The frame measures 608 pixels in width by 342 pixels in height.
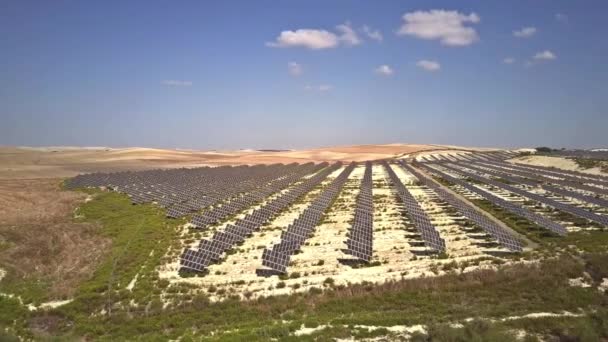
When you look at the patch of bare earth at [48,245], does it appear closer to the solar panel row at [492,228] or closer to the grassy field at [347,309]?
the grassy field at [347,309]

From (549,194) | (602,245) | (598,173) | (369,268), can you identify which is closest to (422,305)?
(369,268)

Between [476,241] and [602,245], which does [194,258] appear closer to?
[476,241]

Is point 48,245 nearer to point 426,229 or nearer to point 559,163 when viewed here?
point 426,229

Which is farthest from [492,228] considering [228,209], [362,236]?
[228,209]

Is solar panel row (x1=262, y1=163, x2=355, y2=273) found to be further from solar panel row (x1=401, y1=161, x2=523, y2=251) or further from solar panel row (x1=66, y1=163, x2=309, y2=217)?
solar panel row (x1=66, y1=163, x2=309, y2=217)

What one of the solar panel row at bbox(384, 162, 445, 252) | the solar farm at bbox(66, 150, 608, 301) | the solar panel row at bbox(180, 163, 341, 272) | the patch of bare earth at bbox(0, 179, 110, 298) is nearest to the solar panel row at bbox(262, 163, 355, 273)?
the solar farm at bbox(66, 150, 608, 301)
